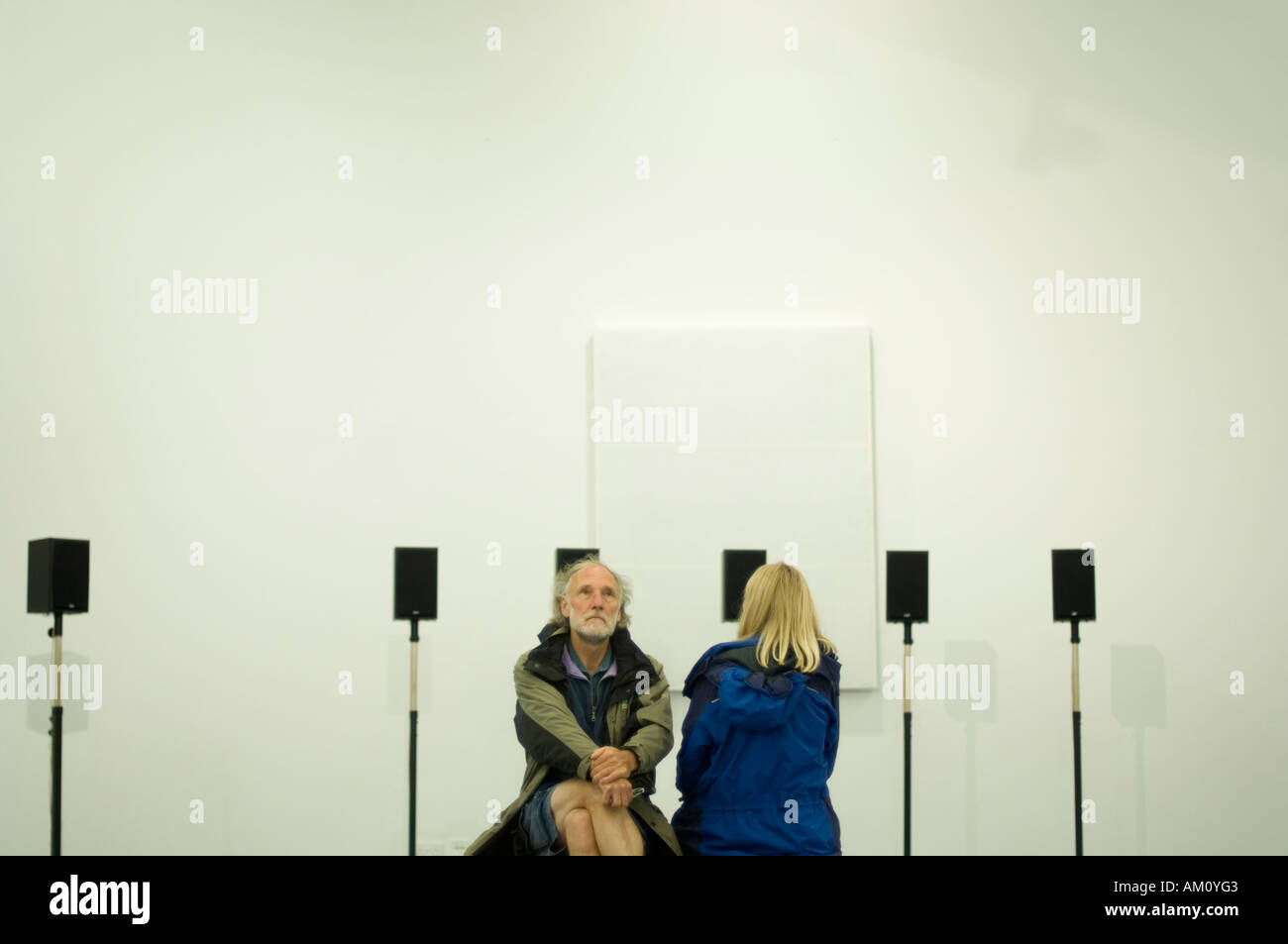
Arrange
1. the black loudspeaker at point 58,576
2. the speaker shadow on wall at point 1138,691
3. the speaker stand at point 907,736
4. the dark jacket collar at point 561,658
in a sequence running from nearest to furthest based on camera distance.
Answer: the dark jacket collar at point 561,658, the black loudspeaker at point 58,576, the speaker stand at point 907,736, the speaker shadow on wall at point 1138,691

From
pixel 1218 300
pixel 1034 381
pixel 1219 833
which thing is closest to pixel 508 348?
pixel 1034 381

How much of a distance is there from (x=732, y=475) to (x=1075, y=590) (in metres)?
1.59

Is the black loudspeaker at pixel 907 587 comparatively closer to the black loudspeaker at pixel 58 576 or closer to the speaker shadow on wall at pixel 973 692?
the speaker shadow on wall at pixel 973 692

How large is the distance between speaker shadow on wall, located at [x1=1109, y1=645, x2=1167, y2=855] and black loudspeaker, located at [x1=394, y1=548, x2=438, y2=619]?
3.12 meters

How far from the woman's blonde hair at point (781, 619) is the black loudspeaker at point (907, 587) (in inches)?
44.3

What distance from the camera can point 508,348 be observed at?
18.4 ft

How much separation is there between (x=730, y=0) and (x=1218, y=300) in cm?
273

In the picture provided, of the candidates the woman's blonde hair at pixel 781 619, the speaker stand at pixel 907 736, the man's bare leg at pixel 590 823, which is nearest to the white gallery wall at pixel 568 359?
the speaker stand at pixel 907 736

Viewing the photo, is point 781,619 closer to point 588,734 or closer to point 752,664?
point 752,664

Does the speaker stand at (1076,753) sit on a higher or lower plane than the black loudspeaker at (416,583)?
lower

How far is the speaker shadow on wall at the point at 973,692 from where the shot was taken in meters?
5.41

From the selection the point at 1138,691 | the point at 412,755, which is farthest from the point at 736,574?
the point at 1138,691
